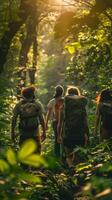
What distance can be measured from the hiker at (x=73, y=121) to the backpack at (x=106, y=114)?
2.31 ft

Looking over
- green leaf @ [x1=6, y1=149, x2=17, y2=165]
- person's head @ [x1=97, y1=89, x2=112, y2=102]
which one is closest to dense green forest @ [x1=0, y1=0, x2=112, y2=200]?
green leaf @ [x1=6, y1=149, x2=17, y2=165]

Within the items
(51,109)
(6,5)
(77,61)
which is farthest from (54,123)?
(6,5)

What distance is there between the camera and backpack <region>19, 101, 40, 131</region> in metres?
11.5

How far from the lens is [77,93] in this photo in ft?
39.3

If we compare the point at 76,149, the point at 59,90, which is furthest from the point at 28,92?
the point at 76,149

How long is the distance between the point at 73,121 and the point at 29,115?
995 millimetres

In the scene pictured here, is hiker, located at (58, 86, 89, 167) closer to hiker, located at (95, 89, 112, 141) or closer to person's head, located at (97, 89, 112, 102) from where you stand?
person's head, located at (97, 89, 112, 102)

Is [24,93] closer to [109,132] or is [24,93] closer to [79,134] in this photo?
[79,134]

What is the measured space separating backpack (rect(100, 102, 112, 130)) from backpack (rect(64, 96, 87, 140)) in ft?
2.46

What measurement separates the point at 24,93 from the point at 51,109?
4179mm

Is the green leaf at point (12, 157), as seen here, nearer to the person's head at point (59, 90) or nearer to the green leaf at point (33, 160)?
the green leaf at point (33, 160)

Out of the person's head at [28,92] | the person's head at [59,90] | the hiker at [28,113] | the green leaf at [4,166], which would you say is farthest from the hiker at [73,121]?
the green leaf at [4,166]

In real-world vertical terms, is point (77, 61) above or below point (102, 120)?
above

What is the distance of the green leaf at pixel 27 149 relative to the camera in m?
1.77
